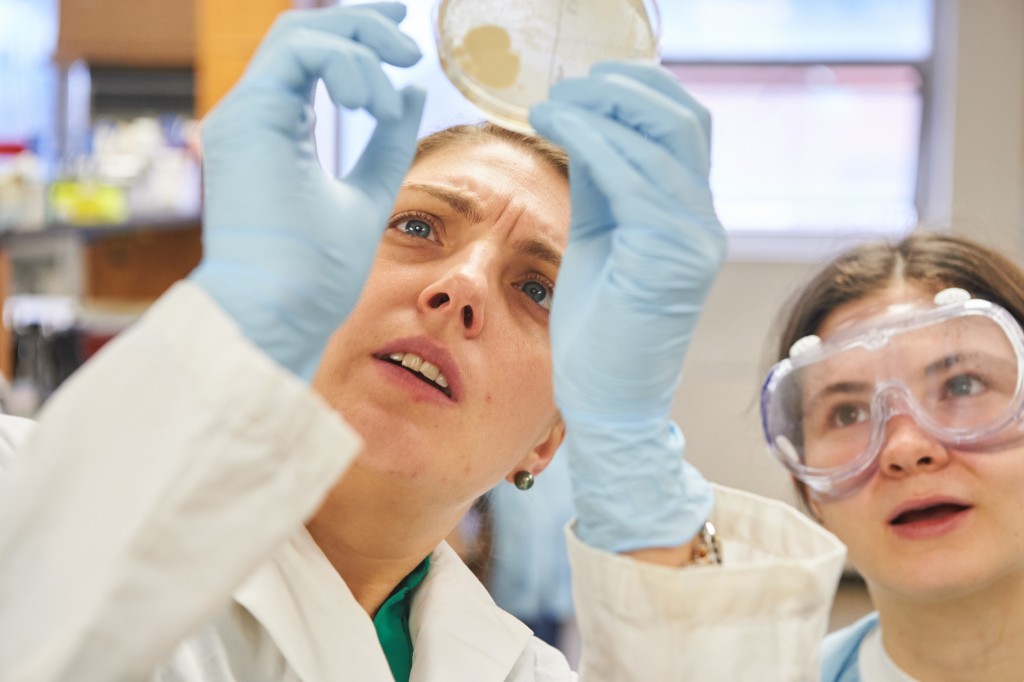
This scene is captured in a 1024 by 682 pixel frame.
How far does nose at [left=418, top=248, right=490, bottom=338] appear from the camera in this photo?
4.76 feet

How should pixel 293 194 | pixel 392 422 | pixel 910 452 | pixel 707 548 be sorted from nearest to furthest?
pixel 293 194 → pixel 707 548 → pixel 392 422 → pixel 910 452

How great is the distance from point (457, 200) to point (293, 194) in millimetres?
511

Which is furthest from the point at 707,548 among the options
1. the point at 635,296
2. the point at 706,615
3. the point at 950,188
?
the point at 950,188

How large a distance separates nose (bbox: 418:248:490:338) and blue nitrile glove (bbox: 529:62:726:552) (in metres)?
0.23

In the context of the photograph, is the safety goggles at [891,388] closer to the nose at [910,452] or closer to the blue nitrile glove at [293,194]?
the nose at [910,452]

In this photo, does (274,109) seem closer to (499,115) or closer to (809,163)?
(499,115)

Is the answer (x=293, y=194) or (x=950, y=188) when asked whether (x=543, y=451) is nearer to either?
(x=293, y=194)

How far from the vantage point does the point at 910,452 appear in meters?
1.68

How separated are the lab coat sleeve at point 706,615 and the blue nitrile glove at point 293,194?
40 centimetres

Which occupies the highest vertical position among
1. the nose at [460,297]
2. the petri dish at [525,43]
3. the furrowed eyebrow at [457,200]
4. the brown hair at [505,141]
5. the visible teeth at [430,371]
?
the petri dish at [525,43]

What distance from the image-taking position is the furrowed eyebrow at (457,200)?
157 cm

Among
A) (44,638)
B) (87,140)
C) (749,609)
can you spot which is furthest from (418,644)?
(87,140)

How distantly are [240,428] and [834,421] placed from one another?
1218 mm

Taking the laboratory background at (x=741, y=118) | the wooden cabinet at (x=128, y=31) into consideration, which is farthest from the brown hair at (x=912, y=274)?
the wooden cabinet at (x=128, y=31)
